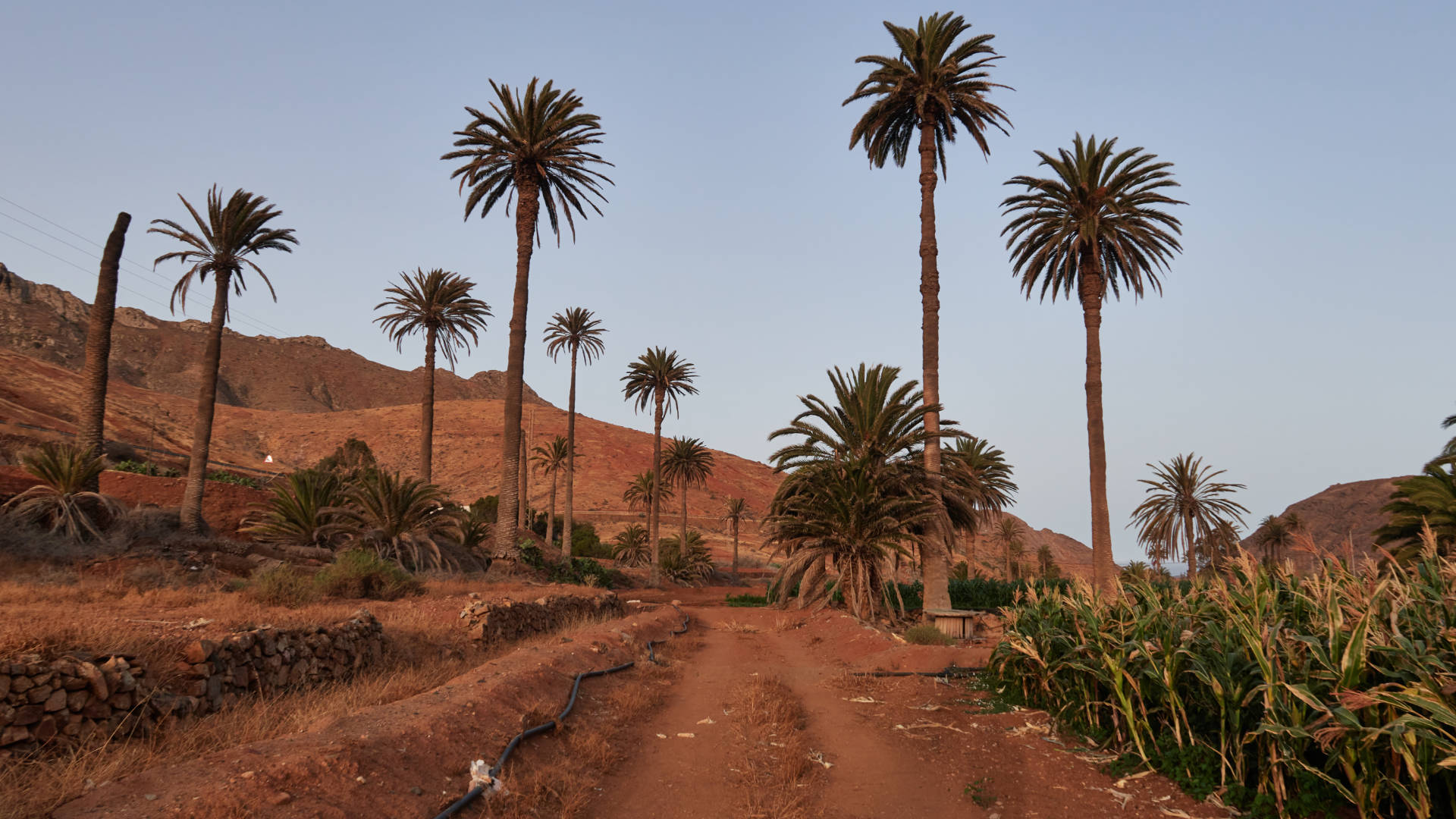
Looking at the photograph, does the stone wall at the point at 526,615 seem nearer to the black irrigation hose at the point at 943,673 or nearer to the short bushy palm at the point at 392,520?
the short bushy palm at the point at 392,520

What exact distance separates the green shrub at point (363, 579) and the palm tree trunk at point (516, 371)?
320 inches

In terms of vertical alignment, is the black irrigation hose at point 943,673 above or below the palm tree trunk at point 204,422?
below

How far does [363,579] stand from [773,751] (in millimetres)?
12044

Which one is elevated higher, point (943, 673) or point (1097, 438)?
point (1097, 438)

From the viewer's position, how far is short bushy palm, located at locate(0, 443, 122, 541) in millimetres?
16734

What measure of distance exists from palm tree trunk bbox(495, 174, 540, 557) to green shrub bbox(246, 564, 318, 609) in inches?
452

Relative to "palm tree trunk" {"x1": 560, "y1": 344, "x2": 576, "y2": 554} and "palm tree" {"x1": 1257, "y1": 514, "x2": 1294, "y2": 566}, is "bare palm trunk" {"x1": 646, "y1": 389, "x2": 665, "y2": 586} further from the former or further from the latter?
"palm tree" {"x1": 1257, "y1": 514, "x2": 1294, "y2": 566}

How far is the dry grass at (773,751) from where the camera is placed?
20.8ft

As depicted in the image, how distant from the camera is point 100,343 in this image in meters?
21.8

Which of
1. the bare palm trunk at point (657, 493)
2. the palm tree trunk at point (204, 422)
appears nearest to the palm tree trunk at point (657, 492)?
the bare palm trunk at point (657, 493)

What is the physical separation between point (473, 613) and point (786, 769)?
893 cm

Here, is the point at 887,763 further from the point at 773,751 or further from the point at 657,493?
the point at 657,493

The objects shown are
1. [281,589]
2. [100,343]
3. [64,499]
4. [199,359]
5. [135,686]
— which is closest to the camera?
[135,686]

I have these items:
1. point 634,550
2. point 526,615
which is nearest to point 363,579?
point 526,615
